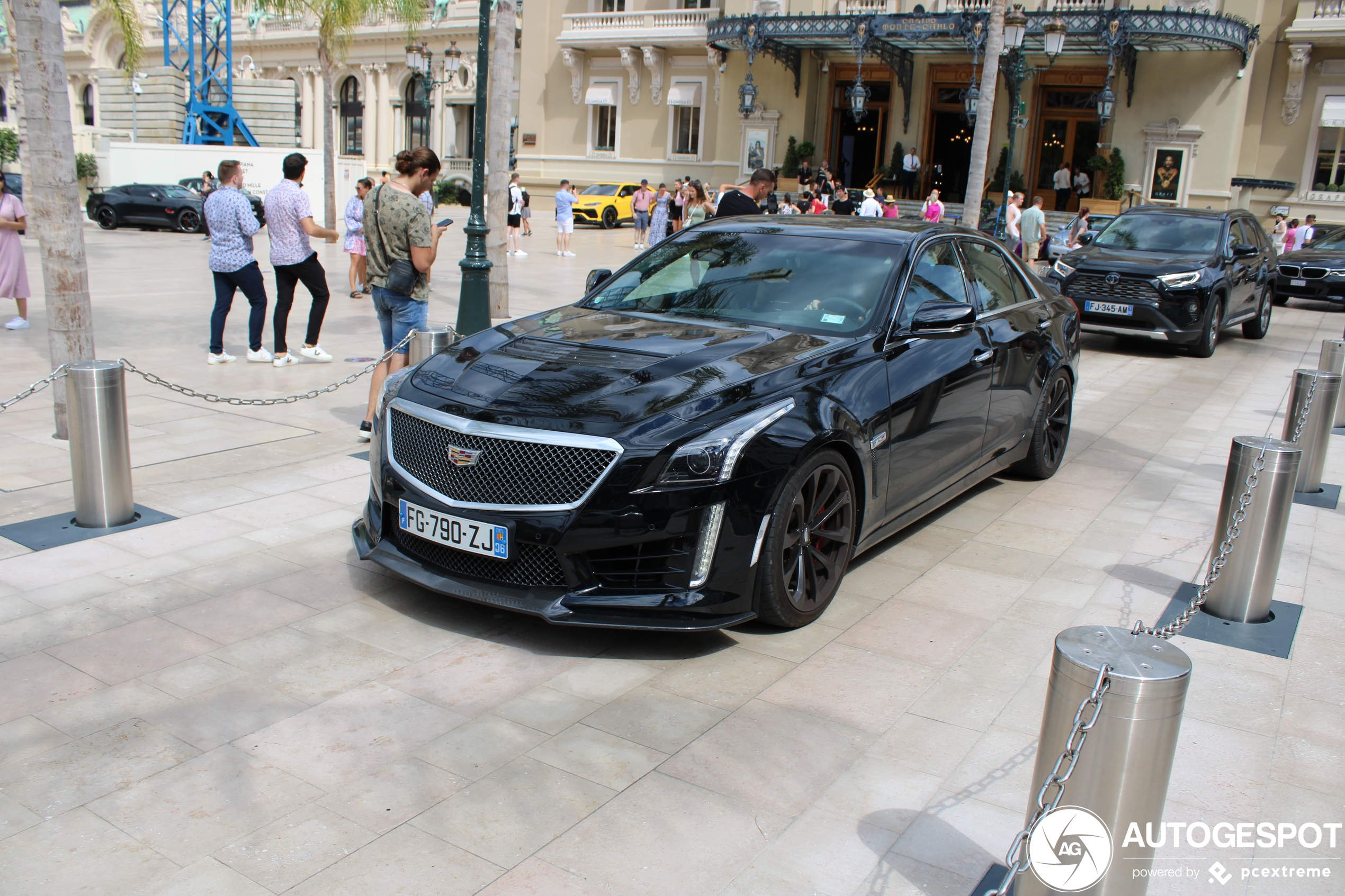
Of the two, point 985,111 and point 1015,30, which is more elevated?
point 1015,30

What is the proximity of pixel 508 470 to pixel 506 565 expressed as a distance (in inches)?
14.4

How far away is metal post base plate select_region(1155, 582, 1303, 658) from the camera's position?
4.66 meters

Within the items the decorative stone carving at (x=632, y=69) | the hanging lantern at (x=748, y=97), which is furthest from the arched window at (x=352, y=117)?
the hanging lantern at (x=748, y=97)

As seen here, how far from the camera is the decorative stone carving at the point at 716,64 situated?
39.4 meters

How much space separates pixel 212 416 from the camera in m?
8.14

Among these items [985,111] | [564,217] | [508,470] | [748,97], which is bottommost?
[508,470]

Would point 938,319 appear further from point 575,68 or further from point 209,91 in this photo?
point 575,68

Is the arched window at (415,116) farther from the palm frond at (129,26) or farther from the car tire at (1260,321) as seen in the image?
the car tire at (1260,321)

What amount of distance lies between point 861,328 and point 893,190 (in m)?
33.9

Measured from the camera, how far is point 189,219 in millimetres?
28281

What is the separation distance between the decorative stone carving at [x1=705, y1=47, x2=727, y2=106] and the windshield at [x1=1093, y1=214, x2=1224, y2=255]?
27.6m

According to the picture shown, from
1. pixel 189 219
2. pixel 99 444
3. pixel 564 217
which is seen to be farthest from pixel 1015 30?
pixel 189 219

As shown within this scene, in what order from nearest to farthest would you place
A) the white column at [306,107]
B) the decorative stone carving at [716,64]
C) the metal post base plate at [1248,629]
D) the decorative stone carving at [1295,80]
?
the metal post base plate at [1248,629], the decorative stone carving at [1295,80], the decorative stone carving at [716,64], the white column at [306,107]

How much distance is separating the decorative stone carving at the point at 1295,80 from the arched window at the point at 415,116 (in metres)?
39.0
